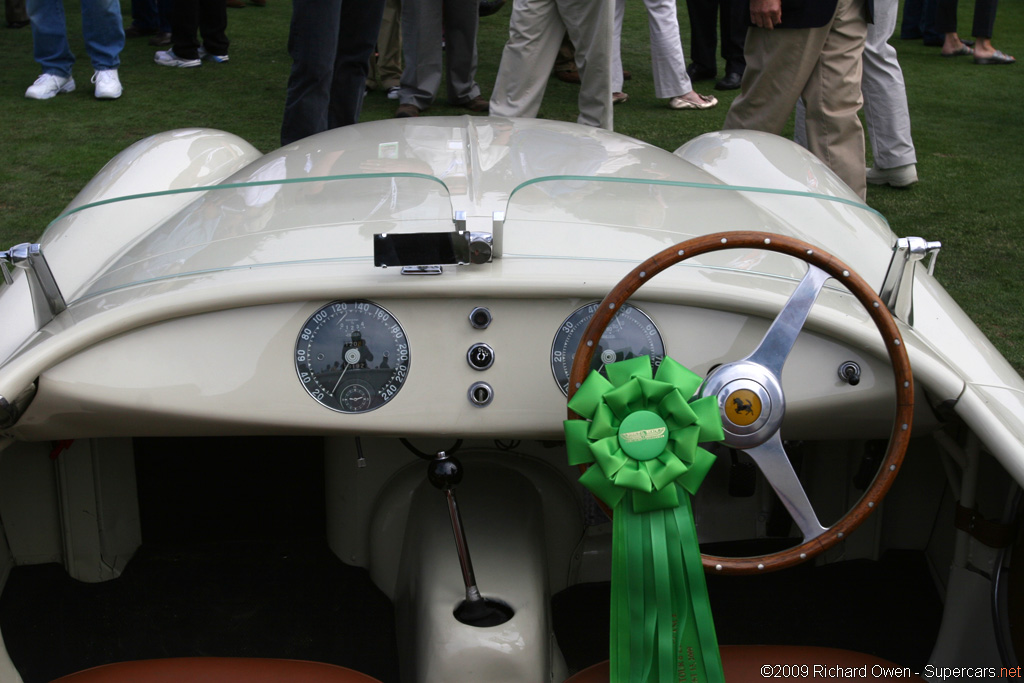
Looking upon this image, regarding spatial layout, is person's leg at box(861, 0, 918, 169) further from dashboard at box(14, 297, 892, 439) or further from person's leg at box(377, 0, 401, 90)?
dashboard at box(14, 297, 892, 439)

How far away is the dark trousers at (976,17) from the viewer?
7.85 m

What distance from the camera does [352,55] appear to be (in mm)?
4320

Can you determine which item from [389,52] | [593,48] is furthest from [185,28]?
[593,48]

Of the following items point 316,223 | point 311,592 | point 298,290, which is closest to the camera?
point 298,290

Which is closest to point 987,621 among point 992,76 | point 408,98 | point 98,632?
point 98,632

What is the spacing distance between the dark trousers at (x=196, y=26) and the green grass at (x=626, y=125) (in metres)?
0.19

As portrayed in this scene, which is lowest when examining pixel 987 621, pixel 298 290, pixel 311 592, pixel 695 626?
pixel 311 592

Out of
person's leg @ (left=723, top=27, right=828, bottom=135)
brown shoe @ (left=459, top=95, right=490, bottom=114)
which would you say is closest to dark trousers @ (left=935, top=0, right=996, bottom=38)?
brown shoe @ (left=459, top=95, right=490, bottom=114)

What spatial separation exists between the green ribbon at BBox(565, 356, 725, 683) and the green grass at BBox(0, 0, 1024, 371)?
7.68 ft

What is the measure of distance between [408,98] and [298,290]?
15.1 ft

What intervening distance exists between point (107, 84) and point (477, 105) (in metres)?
2.30

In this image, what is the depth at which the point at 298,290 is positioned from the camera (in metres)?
1.47

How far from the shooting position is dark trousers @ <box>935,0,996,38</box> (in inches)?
309

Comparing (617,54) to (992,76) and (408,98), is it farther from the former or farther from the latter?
(992,76)
